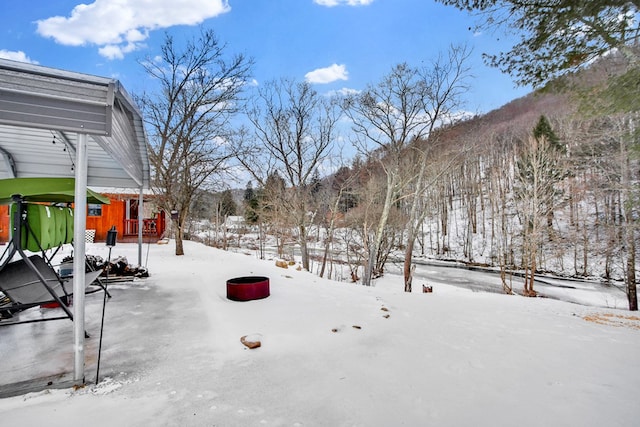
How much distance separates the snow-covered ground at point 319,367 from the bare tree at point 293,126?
877 centimetres

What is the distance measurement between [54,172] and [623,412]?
8097 millimetres

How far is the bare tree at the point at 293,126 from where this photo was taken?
12.5 metres

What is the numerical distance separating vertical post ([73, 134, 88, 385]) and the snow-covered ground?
19cm

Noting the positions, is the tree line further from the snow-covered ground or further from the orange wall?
the orange wall

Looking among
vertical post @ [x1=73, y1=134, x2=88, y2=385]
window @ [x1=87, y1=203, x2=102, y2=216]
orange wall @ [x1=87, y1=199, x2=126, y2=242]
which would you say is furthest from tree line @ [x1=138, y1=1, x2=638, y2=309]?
orange wall @ [x1=87, y1=199, x2=126, y2=242]

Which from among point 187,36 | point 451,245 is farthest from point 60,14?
point 451,245

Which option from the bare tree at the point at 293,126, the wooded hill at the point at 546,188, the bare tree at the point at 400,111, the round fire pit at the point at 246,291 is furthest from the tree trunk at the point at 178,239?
the bare tree at the point at 400,111

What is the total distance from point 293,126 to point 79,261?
443 inches

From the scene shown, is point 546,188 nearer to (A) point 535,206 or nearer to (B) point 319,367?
(A) point 535,206

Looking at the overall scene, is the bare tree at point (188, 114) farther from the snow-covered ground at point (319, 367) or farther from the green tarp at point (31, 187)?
the green tarp at point (31, 187)

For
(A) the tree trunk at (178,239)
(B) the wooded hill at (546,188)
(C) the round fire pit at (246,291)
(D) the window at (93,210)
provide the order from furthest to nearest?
(D) the window at (93,210) → (A) the tree trunk at (178,239) → (B) the wooded hill at (546,188) → (C) the round fire pit at (246,291)

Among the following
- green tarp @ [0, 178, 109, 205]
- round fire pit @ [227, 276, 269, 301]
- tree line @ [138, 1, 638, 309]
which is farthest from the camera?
tree line @ [138, 1, 638, 309]

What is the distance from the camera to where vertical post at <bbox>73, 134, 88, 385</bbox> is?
6.83 ft

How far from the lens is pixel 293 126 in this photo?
1262 centimetres
